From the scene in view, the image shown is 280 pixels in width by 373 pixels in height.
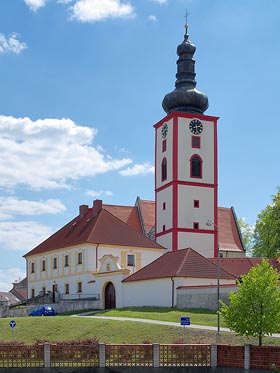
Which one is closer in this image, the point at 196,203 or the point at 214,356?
the point at 214,356

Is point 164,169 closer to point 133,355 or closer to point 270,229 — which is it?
point 270,229

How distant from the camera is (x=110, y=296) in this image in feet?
196

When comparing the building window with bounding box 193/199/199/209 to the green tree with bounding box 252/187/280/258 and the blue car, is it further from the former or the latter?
the blue car

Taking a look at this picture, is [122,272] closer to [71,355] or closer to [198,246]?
[198,246]

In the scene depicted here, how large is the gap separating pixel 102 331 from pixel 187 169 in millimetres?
33172

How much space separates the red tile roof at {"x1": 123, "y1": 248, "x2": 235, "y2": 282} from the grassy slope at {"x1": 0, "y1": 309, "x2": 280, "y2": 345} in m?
3.28

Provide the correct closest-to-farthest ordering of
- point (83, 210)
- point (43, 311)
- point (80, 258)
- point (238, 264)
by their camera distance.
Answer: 1. point (43, 311)
2. point (238, 264)
3. point (80, 258)
4. point (83, 210)

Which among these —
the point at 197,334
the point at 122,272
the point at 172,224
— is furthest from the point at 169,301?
the point at 172,224

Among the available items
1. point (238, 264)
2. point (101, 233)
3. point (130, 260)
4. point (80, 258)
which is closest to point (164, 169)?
point (101, 233)

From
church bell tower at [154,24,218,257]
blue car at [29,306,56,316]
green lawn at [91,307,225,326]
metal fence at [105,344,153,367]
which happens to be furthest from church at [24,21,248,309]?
metal fence at [105,344,153,367]

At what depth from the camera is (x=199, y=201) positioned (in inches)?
2810

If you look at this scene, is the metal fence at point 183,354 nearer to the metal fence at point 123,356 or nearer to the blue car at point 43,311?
the metal fence at point 123,356

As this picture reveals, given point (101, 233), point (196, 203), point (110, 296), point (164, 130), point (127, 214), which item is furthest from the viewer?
point (127, 214)

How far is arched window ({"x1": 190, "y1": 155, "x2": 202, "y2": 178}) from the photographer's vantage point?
7181cm
